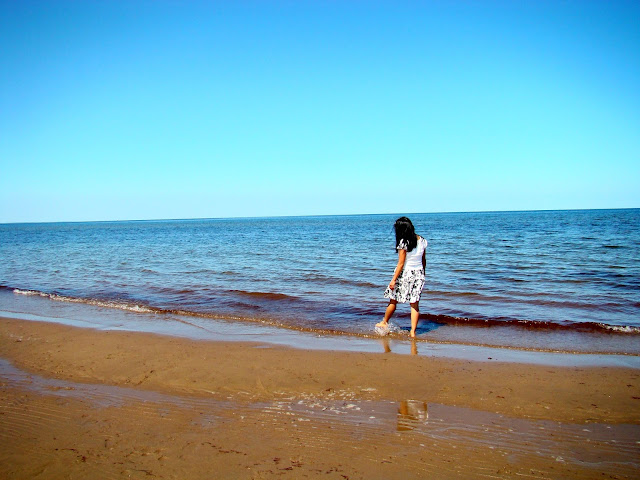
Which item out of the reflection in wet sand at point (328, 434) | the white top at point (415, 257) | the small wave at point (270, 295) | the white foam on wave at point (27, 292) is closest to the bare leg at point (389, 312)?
the white top at point (415, 257)

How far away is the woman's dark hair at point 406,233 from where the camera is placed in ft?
24.0

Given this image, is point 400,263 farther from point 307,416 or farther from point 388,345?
point 307,416

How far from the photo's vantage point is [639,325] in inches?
321

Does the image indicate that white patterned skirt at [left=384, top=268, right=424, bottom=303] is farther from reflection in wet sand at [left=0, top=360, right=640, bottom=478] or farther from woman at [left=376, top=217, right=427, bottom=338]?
reflection in wet sand at [left=0, top=360, right=640, bottom=478]

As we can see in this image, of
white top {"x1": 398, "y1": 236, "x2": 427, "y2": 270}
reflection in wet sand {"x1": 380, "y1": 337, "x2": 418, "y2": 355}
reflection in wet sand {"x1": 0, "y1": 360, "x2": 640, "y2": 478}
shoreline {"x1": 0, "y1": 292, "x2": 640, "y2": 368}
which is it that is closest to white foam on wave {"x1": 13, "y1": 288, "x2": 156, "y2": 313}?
shoreline {"x1": 0, "y1": 292, "x2": 640, "y2": 368}

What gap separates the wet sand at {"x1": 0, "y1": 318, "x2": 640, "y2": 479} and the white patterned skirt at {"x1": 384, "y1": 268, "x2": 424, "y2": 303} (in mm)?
1787

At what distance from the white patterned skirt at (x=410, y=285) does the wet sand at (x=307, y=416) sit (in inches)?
70.3

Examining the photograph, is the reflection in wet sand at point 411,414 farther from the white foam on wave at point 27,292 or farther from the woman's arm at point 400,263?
the white foam on wave at point 27,292

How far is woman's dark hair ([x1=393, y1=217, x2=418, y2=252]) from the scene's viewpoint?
7.32 metres

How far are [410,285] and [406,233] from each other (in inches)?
38.7

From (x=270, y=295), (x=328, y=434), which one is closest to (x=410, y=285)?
(x=328, y=434)

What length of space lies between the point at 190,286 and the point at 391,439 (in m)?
11.2

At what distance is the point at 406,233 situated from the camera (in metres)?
7.36

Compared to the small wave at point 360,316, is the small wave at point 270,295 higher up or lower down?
higher up
